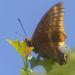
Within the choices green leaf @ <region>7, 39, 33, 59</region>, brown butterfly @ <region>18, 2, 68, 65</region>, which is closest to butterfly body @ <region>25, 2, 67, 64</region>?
brown butterfly @ <region>18, 2, 68, 65</region>

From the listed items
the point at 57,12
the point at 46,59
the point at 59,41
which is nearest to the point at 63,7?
the point at 57,12

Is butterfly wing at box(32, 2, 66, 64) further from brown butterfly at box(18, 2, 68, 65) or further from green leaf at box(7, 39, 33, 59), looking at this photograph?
green leaf at box(7, 39, 33, 59)

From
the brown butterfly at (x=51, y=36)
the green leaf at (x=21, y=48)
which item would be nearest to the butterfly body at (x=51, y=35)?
the brown butterfly at (x=51, y=36)

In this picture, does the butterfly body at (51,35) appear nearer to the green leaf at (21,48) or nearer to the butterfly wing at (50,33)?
the butterfly wing at (50,33)

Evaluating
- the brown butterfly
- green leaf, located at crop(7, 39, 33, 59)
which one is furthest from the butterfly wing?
green leaf, located at crop(7, 39, 33, 59)

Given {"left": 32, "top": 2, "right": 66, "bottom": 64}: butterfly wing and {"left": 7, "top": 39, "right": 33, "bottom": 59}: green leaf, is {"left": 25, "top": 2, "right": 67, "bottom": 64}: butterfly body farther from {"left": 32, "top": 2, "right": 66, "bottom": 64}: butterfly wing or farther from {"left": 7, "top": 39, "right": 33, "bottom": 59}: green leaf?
{"left": 7, "top": 39, "right": 33, "bottom": 59}: green leaf

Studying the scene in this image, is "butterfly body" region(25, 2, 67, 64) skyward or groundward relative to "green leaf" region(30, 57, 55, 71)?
skyward

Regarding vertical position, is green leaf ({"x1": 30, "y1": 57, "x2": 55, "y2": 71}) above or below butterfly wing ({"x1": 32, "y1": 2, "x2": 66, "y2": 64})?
below
